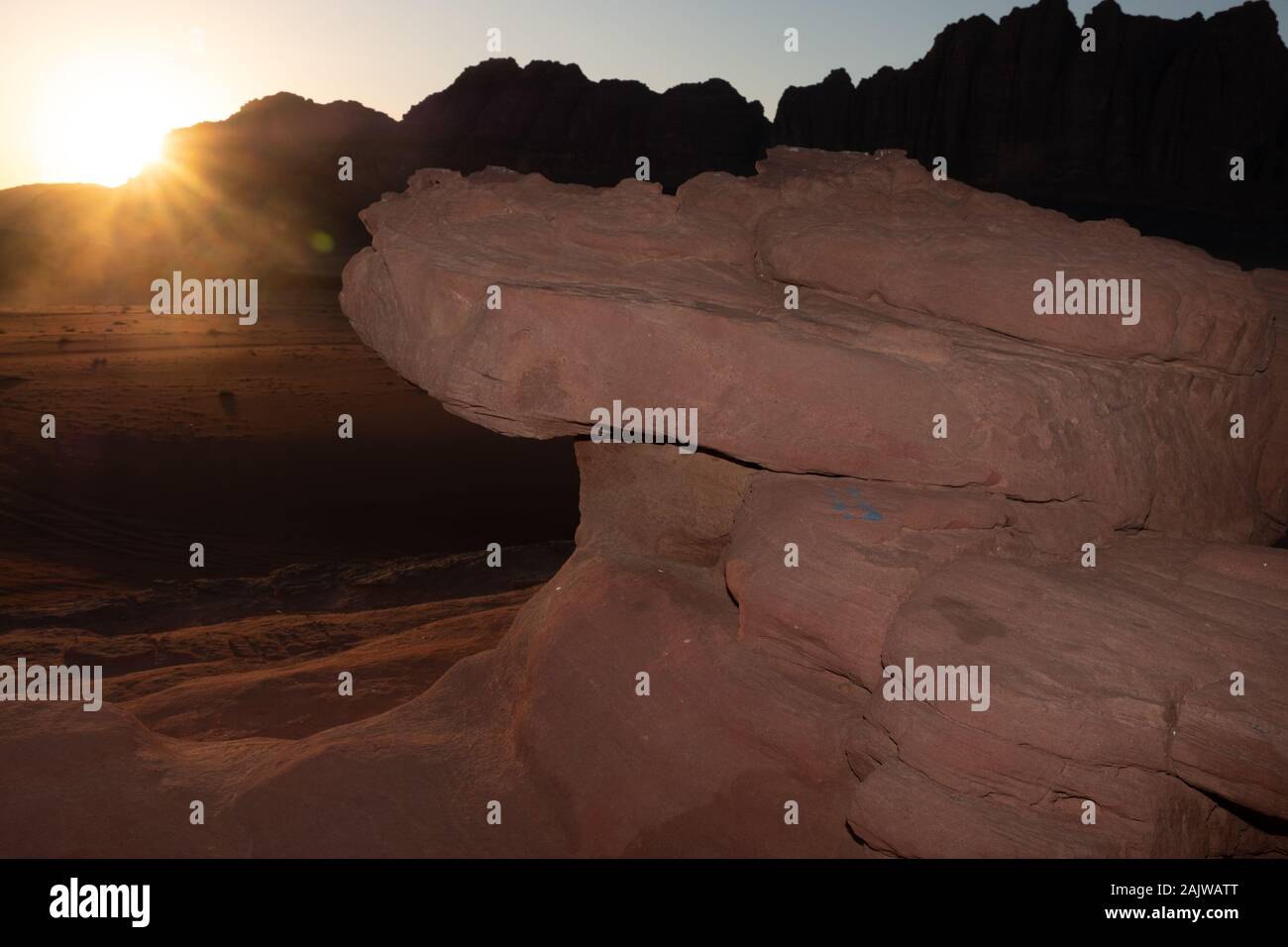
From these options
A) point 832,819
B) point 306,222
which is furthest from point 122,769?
point 306,222

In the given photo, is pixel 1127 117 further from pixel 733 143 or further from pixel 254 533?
pixel 254 533

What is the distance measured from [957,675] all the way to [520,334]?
2.98 meters

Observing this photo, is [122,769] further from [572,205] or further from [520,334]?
[572,205]

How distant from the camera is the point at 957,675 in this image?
13.4 ft

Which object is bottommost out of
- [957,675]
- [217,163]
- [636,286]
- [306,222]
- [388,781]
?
[388,781]

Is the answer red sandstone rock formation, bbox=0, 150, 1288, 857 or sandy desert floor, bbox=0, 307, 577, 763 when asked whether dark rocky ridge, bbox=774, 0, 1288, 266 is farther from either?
red sandstone rock formation, bbox=0, 150, 1288, 857

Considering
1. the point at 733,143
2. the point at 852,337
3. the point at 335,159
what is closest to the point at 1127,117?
the point at 733,143

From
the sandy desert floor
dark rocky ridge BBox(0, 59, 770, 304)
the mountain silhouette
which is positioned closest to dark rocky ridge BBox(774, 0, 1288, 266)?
the mountain silhouette

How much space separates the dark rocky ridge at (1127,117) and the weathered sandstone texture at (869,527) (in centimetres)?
3567

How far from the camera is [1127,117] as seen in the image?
39438mm

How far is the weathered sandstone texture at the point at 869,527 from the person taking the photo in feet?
13.1

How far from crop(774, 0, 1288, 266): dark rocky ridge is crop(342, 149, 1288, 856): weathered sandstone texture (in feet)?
117

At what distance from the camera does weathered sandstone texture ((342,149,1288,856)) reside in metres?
3.99

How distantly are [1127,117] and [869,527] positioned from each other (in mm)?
43630
